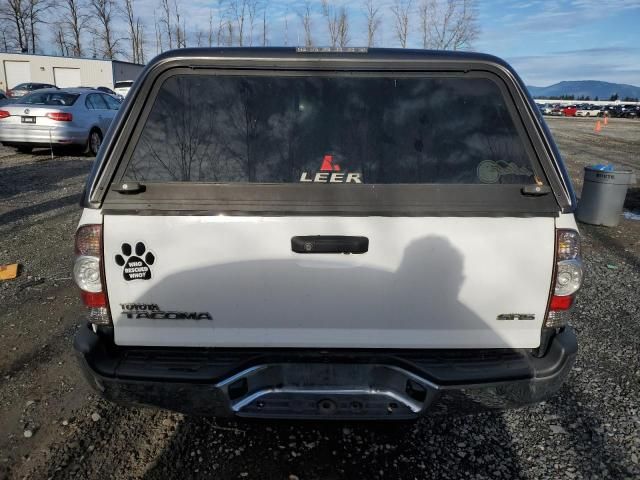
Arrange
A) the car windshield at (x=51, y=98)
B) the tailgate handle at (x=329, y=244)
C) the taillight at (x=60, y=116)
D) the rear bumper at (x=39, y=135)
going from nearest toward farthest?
the tailgate handle at (x=329, y=244) < the taillight at (x=60, y=116) < the rear bumper at (x=39, y=135) < the car windshield at (x=51, y=98)

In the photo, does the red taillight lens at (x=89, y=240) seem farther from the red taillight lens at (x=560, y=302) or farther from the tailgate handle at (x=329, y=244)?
the red taillight lens at (x=560, y=302)

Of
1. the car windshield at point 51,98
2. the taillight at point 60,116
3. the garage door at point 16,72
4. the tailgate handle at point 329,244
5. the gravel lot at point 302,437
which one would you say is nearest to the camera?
the tailgate handle at point 329,244

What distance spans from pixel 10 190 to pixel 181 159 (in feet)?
27.7

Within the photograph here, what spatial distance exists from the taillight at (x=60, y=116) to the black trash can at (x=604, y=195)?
1104 centimetres

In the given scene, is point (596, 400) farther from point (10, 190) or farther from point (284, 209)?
point (10, 190)

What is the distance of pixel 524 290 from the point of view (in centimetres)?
208

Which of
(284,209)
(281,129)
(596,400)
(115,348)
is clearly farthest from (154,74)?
(596,400)

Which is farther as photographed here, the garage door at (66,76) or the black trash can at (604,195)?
the garage door at (66,76)

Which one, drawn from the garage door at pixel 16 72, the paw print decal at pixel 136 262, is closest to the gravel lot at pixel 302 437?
the paw print decal at pixel 136 262

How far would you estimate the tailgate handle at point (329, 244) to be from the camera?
79.4 inches

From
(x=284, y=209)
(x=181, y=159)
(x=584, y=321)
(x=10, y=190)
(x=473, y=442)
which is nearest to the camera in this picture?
(x=284, y=209)

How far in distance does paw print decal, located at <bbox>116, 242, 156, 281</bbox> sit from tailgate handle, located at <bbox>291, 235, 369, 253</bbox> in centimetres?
62

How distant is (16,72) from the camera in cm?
4550

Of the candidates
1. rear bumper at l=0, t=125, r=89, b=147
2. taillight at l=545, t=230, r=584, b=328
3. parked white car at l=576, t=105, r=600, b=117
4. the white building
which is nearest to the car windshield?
rear bumper at l=0, t=125, r=89, b=147
